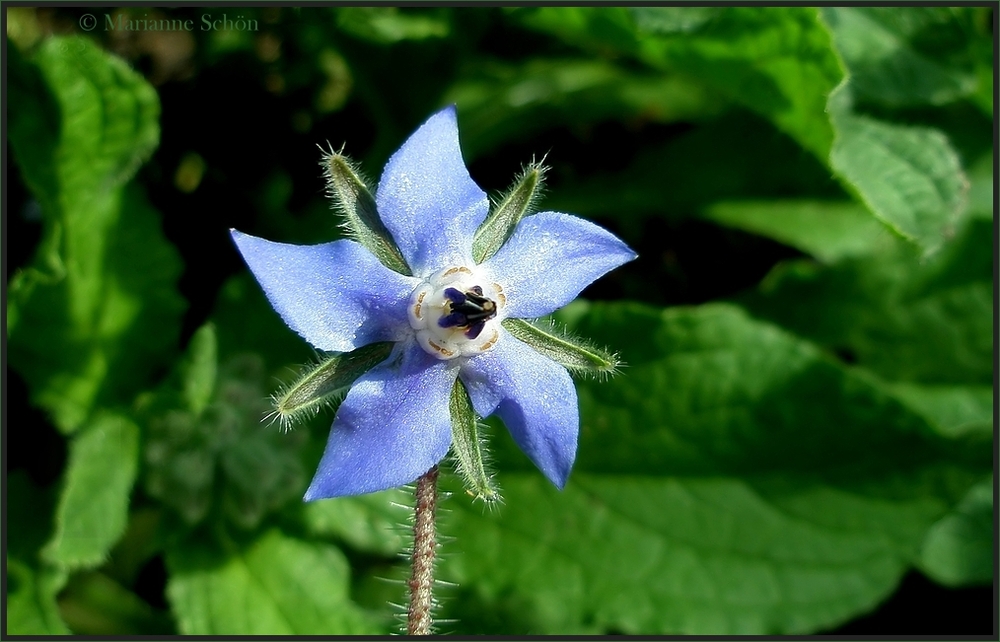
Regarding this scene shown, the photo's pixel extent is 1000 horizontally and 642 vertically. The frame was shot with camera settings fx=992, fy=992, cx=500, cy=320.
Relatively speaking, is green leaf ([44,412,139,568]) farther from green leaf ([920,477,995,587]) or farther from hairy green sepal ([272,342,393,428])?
green leaf ([920,477,995,587])

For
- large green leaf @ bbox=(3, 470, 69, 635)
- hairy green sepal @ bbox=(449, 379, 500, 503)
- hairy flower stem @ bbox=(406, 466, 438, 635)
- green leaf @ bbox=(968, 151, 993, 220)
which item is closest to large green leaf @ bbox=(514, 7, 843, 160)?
green leaf @ bbox=(968, 151, 993, 220)

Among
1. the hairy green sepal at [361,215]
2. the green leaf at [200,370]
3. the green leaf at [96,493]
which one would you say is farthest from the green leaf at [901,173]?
the green leaf at [96,493]

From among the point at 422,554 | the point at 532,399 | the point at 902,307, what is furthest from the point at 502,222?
the point at 902,307

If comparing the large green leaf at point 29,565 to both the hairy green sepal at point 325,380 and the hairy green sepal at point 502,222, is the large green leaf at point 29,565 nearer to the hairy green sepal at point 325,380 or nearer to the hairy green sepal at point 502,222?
the hairy green sepal at point 325,380

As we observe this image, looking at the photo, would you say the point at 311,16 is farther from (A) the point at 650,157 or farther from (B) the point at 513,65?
(A) the point at 650,157

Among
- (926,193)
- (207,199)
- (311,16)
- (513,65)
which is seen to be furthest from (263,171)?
(926,193)

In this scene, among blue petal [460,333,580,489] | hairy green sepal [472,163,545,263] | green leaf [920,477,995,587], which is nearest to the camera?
blue petal [460,333,580,489]
